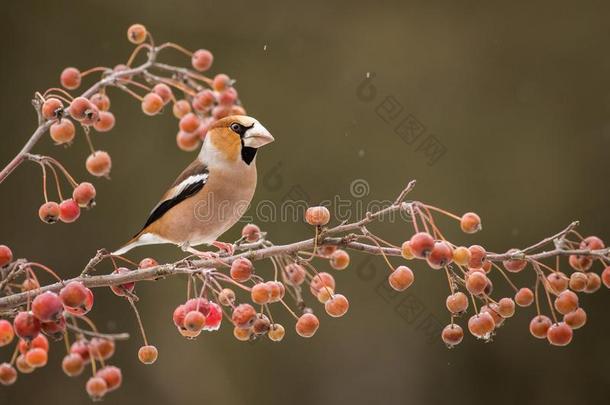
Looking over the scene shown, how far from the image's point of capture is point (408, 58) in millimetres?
2559

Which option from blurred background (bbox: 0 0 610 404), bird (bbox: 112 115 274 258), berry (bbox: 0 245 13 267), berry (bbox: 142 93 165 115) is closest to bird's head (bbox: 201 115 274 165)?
bird (bbox: 112 115 274 258)

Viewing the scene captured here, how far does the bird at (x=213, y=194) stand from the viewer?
1364 millimetres

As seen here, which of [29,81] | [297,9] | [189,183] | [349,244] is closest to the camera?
[349,244]

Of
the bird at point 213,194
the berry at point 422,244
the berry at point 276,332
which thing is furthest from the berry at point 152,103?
the berry at point 422,244

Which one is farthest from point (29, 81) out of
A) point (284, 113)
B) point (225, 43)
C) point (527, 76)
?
point (527, 76)

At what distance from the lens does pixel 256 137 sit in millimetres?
1365

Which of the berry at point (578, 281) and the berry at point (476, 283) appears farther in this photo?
the berry at point (578, 281)

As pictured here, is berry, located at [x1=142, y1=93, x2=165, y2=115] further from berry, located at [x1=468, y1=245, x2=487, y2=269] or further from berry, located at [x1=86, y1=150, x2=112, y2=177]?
berry, located at [x1=468, y1=245, x2=487, y2=269]

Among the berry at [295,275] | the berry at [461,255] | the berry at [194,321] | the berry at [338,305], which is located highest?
the berry at [194,321]

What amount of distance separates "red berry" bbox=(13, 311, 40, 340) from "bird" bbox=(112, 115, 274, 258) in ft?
1.69

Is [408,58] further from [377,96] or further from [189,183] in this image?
[189,183]

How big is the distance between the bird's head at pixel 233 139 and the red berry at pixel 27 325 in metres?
0.63

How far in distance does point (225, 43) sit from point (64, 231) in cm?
85

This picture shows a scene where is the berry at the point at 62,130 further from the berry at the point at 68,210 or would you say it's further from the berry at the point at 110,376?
the berry at the point at 110,376
